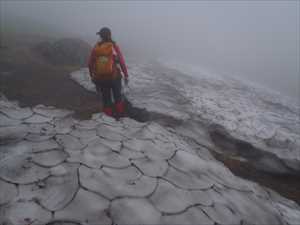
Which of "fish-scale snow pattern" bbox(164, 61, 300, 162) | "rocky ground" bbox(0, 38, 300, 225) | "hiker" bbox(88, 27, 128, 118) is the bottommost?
"fish-scale snow pattern" bbox(164, 61, 300, 162)

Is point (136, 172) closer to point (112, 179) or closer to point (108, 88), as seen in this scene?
point (112, 179)

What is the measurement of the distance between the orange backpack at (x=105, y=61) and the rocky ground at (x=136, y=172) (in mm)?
894

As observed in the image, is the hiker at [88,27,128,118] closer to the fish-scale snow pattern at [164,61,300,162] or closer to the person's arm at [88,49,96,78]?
the person's arm at [88,49,96,78]

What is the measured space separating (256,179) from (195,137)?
1.19 meters

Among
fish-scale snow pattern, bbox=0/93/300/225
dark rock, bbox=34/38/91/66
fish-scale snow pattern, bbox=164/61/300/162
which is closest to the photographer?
fish-scale snow pattern, bbox=0/93/300/225

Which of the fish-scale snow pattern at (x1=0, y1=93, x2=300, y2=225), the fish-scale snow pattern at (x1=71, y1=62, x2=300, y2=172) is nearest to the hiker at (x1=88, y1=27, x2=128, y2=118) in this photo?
the fish-scale snow pattern at (x1=71, y1=62, x2=300, y2=172)

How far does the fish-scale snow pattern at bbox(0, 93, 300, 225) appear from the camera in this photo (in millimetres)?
1803

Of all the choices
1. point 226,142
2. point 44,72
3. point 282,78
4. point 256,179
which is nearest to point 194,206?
point 256,179

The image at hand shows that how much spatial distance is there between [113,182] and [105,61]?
2344 millimetres

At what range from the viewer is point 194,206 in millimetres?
2051

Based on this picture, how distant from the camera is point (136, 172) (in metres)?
2.32

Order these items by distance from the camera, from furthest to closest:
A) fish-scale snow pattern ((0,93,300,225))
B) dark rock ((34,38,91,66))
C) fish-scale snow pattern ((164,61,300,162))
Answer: dark rock ((34,38,91,66))
fish-scale snow pattern ((164,61,300,162))
fish-scale snow pattern ((0,93,300,225))

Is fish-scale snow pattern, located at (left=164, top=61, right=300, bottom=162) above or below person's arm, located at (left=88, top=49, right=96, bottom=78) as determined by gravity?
below

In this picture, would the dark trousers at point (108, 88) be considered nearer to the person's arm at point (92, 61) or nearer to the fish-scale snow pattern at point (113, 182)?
the person's arm at point (92, 61)
